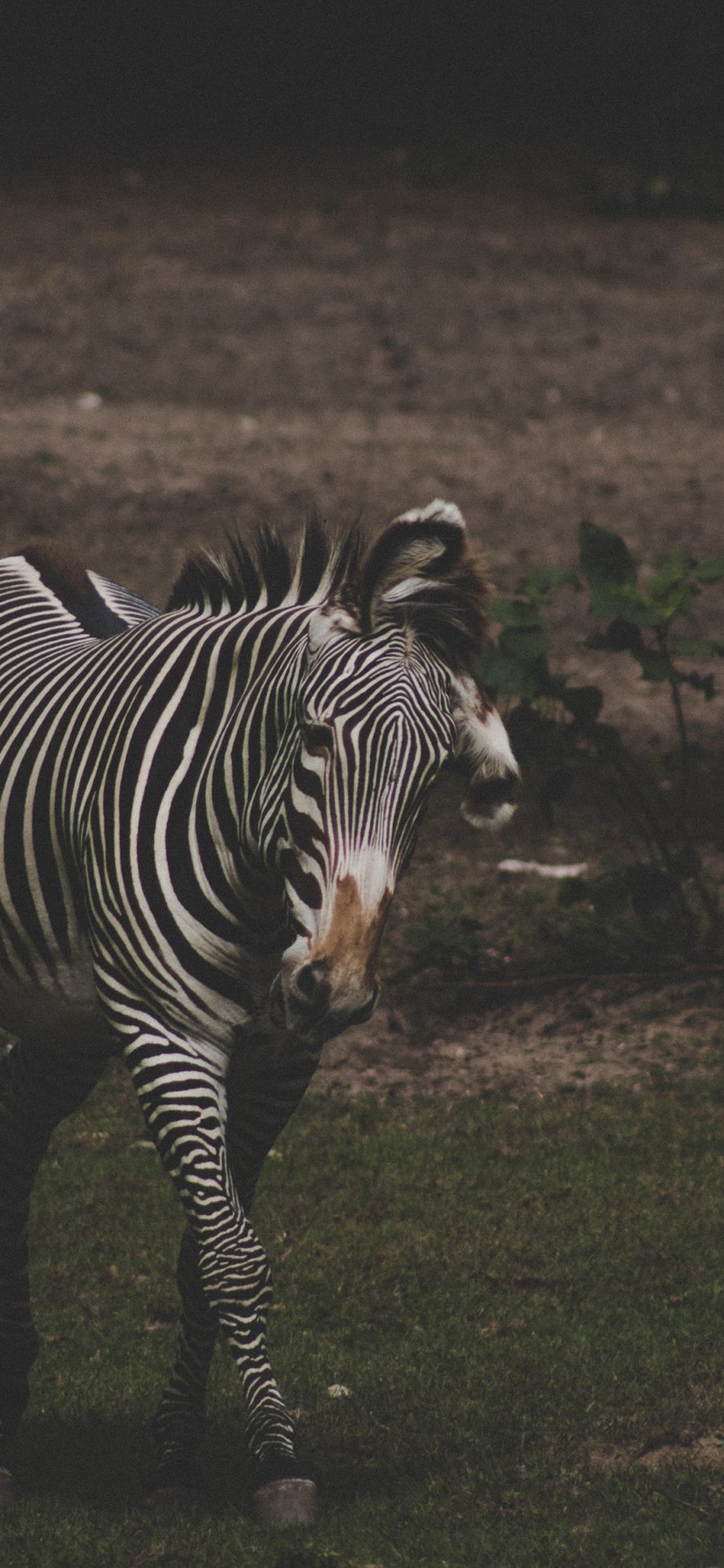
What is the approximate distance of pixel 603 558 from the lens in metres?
7.53

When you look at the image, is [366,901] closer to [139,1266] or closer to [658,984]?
[139,1266]

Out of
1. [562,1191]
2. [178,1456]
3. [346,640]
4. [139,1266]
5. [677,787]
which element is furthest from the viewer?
[677,787]

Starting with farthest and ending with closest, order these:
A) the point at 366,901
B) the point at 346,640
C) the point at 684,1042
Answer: the point at 684,1042 → the point at 346,640 → the point at 366,901

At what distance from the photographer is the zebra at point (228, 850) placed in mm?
3814

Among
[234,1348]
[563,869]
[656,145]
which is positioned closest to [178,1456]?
[234,1348]

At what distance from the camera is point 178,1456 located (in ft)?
15.0

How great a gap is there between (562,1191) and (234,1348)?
2.49 meters

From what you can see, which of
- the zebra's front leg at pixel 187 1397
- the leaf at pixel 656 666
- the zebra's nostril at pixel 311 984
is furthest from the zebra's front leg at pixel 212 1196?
the leaf at pixel 656 666

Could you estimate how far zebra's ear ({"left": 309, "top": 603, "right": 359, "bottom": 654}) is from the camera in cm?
397

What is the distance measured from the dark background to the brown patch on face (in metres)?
16.2

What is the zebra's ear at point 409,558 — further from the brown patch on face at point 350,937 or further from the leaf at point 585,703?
the leaf at point 585,703

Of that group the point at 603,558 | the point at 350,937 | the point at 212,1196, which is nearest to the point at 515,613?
the point at 603,558

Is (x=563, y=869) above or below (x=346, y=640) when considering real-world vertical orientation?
below

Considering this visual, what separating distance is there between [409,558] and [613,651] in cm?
404
